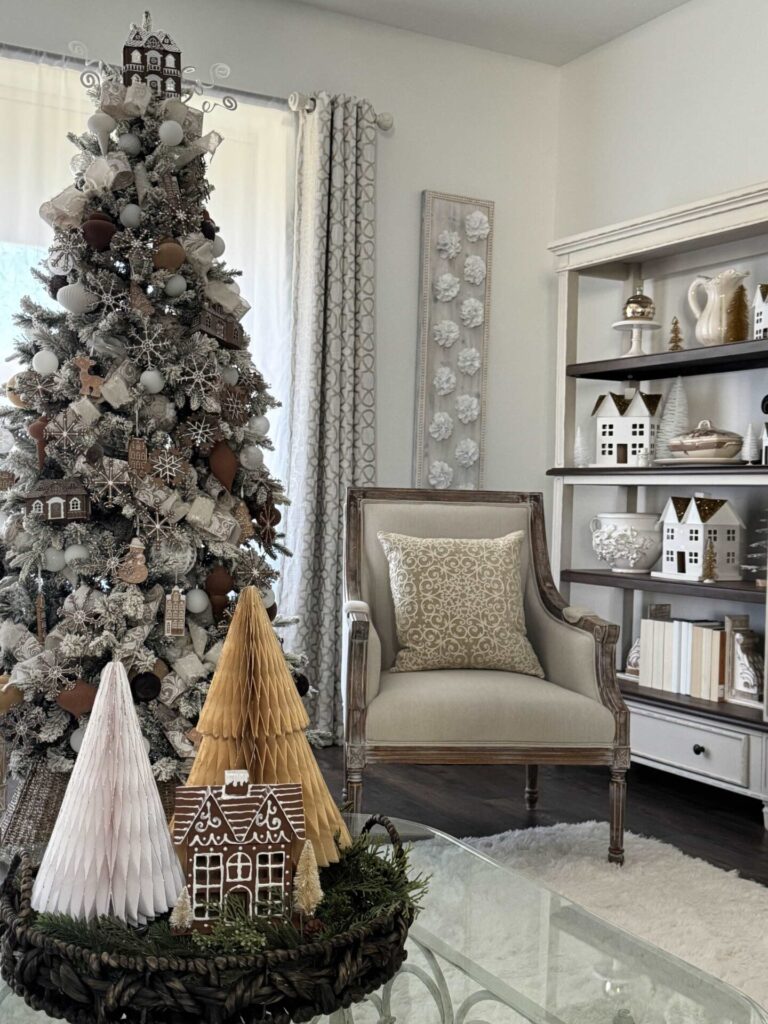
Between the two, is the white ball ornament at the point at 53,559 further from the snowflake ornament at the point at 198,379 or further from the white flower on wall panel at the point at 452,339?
the white flower on wall panel at the point at 452,339

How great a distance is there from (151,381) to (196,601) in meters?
0.57

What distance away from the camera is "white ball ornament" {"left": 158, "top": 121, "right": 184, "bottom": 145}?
2762 millimetres

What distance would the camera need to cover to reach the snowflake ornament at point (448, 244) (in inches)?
178

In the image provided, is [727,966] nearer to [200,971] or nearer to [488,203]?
[200,971]

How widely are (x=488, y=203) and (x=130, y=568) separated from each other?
271cm

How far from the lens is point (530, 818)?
3.31 metres

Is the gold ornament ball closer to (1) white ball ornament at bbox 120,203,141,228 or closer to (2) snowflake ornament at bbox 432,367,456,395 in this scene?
(2) snowflake ornament at bbox 432,367,456,395

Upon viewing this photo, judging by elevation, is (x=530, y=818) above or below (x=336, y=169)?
below

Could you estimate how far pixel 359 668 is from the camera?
279cm

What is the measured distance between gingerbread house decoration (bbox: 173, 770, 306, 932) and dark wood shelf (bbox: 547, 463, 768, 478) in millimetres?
2686

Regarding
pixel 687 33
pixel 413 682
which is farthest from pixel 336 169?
pixel 413 682

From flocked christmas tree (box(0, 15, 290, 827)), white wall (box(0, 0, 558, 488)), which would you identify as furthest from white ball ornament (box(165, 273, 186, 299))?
white wall (box(0, 0, 558, 488))

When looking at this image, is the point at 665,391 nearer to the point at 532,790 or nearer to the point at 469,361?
the point at 469,361

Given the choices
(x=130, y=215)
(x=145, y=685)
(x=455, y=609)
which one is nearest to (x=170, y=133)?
(x=130, y=215)
